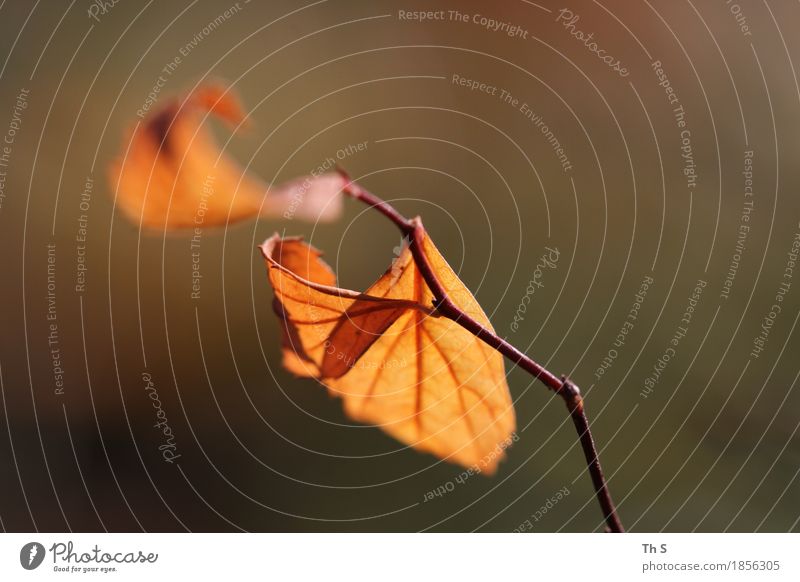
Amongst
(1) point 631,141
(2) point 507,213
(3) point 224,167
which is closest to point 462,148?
(2) point 507,213

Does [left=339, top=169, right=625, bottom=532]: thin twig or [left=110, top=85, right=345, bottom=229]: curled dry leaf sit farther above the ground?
[left=110, top=85, right=345, bottom=229]: curled dry leaf

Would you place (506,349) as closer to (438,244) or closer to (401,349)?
(401,349)

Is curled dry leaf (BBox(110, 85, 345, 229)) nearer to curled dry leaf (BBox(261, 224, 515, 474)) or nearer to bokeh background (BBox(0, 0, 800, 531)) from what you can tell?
curled dry leaf (BBox(261, 224, 515, 474))
